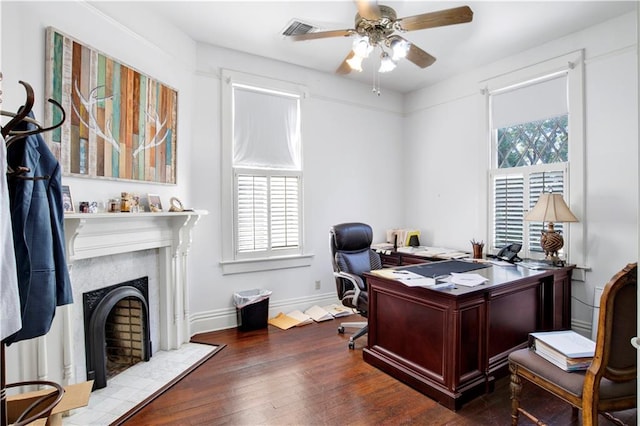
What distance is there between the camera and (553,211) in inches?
116

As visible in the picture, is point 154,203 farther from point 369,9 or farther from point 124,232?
point 369,9

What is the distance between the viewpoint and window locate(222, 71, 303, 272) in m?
3.56

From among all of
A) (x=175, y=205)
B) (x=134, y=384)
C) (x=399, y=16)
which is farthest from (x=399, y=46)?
(x=134, y=384)

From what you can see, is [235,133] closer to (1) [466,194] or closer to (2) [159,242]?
(2) [159,242]

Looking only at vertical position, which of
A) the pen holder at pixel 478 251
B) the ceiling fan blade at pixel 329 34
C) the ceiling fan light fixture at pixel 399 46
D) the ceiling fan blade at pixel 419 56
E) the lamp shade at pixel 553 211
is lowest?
the pen holder at pixel 478 251

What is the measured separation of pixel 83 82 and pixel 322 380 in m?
2.63

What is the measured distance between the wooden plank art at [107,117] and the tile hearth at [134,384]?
57.8 inches

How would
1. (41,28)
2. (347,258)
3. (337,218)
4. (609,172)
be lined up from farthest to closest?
1. (337,218)
2. (347,258)
3. (609,172)
4. (41,28)

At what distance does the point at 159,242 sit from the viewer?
283 centimetres

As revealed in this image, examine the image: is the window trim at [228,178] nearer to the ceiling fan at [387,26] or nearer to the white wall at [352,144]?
the white wall at [352,144]

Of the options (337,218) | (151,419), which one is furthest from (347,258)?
(151,419)

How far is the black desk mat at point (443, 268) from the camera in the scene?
2.66 metres

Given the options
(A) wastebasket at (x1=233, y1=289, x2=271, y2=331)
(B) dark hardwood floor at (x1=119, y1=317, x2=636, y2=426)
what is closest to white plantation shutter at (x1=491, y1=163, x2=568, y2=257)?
(B) dark hardwood floor at (x1=119, y1=317, x2=636, y2=426)

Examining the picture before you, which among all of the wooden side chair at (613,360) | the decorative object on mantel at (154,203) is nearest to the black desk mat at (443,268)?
the wooden side chair at (613,360)
